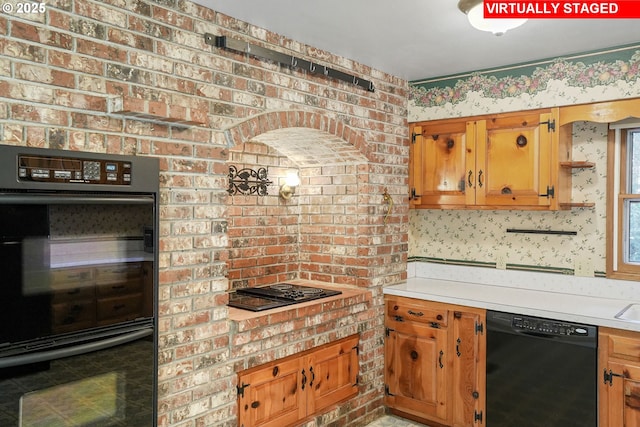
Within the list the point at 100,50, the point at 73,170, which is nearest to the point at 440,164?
the point at 100,50

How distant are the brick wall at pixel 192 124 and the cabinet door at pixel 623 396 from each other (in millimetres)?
1577

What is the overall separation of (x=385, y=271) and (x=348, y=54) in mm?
1668

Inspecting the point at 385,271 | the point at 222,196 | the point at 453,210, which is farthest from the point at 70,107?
the point at 453,210

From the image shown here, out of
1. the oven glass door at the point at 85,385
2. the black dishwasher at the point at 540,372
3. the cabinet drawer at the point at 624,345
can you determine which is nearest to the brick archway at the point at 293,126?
the oven glass door at the point at 85,385

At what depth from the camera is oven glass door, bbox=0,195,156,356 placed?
1.84 meters

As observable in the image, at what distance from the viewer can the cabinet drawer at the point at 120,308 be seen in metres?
2.11

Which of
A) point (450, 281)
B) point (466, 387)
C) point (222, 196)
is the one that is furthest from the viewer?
point (450, 281)

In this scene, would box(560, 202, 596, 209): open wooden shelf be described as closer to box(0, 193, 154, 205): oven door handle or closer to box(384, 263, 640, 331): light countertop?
box(384, 263, 640, 331): light countertop

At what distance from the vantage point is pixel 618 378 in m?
2.87

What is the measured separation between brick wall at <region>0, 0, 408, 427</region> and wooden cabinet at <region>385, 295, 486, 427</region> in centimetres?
15

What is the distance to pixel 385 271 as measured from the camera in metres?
3.95

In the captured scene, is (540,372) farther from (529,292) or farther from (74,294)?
(74,294)

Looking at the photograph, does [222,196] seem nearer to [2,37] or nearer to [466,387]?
[2,37]

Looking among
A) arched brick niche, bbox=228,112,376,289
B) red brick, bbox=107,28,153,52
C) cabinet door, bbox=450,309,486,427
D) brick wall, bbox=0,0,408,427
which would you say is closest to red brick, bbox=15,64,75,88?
brick wall, bbox=0,0,408,427
